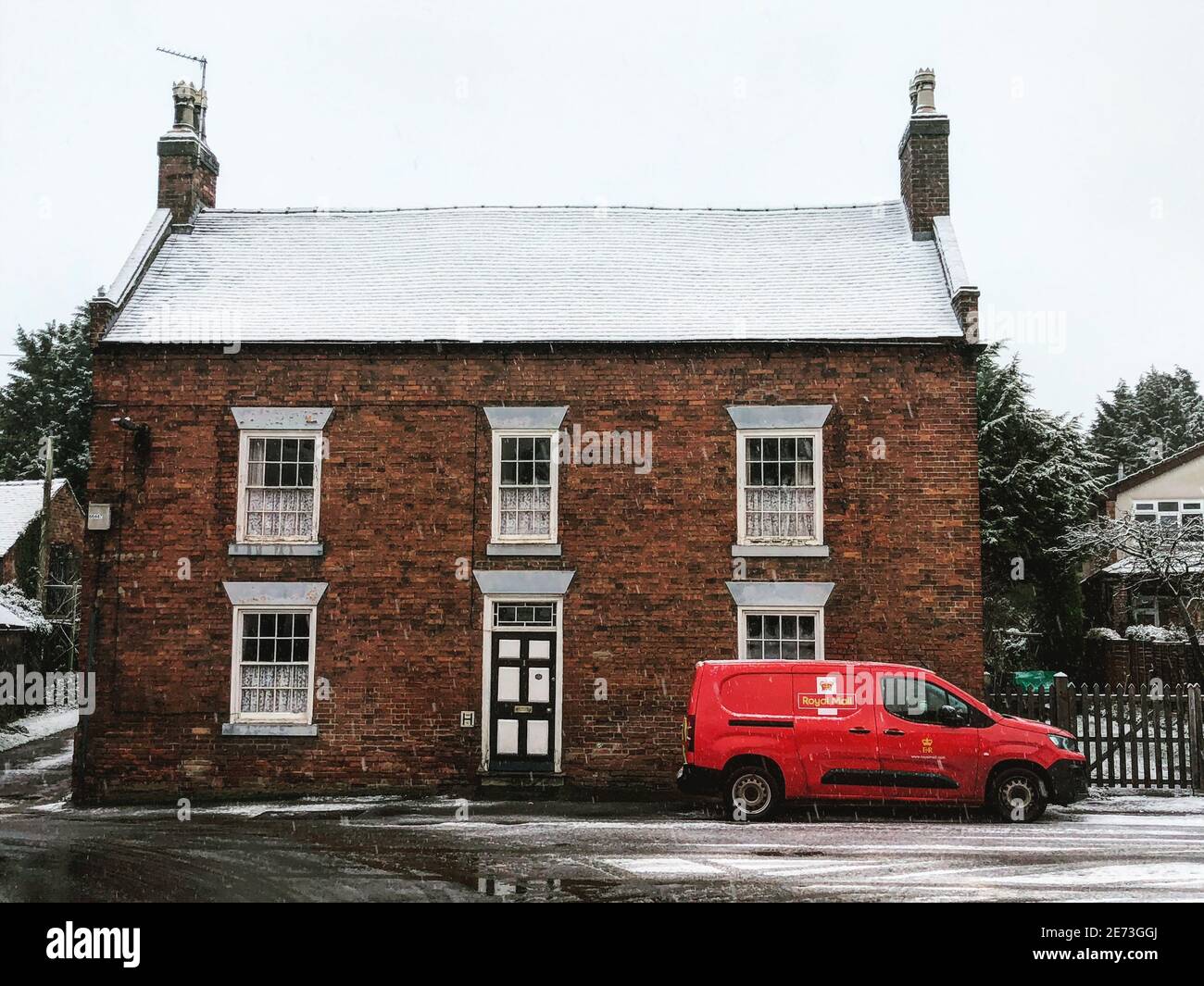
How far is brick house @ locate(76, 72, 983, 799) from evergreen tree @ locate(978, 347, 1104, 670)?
14.0 m

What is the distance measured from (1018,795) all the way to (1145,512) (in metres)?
Result: 26.5

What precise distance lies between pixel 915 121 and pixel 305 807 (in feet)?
49.9

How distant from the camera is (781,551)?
16812 millimetres

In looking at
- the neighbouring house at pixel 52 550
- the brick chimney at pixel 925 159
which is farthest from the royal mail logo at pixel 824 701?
the neighbouring house at pixel 52 550

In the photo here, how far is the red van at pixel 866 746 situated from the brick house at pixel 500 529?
269cm

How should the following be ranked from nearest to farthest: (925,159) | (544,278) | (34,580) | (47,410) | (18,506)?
(544,278), (925,159), (34,580), (18,506), (47,410)

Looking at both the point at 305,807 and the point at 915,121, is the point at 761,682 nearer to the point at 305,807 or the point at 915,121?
the point at 305,807

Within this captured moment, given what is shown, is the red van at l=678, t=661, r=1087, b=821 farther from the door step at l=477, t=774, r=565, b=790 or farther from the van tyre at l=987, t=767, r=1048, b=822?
the door step at l=477, t=774, r=565, b=790

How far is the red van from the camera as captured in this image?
44.4 ft

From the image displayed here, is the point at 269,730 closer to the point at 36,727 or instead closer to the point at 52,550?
the point at 36,727

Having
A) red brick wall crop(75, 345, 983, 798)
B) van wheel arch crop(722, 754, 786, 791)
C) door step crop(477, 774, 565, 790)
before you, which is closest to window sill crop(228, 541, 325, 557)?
red brick wall crop(75, 345, 983, 798)

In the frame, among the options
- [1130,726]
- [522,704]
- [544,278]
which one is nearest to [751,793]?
[522,704]

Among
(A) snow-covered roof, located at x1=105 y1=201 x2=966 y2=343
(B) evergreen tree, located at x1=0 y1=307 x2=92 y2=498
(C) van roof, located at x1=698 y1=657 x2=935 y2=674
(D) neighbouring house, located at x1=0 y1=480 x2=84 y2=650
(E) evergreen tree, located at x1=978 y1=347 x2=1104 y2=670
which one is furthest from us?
(B) evergreen tree, located at x1=0 y1=307 x2=92 y2=498

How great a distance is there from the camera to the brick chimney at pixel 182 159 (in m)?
Result: 20.5
